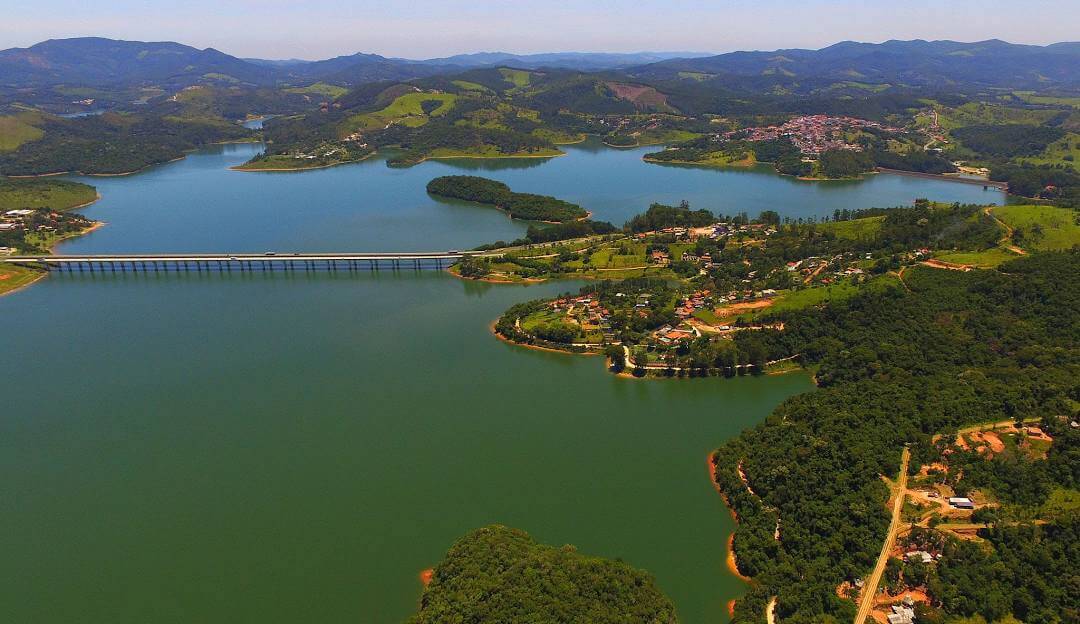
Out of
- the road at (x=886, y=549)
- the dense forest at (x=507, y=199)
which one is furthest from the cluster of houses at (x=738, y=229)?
the road at (x=886, y=549)

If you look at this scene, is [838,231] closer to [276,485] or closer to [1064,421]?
[1064,421]

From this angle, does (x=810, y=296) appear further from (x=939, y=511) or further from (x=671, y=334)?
(x=939, y=511)

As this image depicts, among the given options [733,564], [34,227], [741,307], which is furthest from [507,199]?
[733,564]

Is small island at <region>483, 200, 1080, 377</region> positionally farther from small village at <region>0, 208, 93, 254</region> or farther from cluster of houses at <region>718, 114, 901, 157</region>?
cluster of houses at <region>718, 114, 901, 157</region>

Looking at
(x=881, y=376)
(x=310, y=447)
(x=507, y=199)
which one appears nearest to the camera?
(x=310, y=447)

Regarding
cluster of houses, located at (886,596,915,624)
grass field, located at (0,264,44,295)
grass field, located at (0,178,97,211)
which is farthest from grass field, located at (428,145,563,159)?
cluster of houses, located at (886,596,915,624)

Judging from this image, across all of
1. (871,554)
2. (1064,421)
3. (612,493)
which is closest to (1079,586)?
(871,554)
